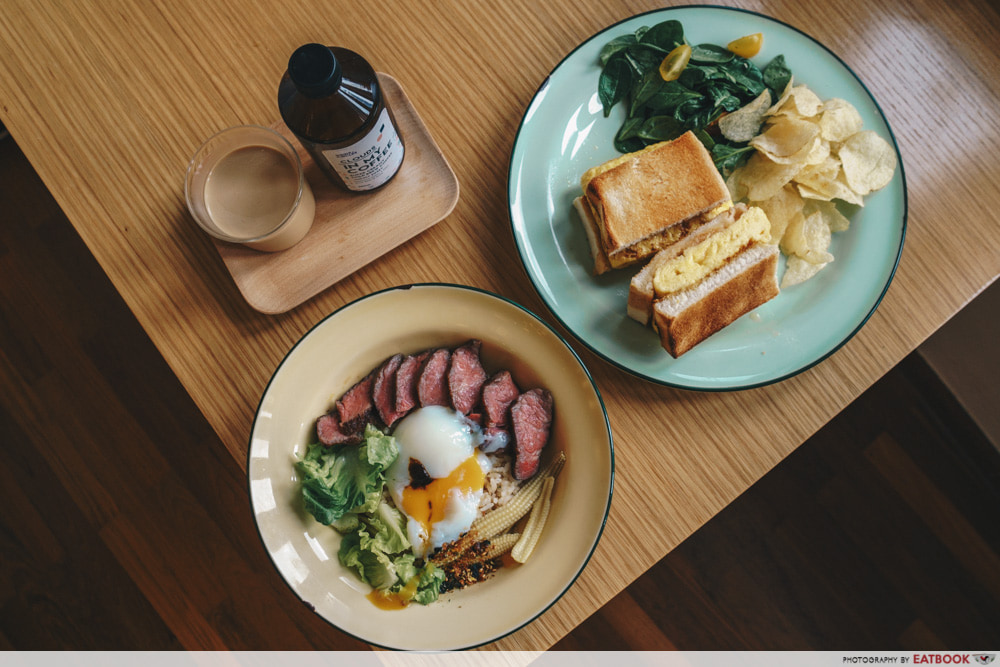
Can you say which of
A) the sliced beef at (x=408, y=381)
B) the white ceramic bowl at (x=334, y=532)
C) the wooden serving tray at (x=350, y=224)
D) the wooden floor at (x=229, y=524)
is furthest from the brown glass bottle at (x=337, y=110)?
the wooden floor at (x=229, y=524)

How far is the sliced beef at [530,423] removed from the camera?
47.5 inches

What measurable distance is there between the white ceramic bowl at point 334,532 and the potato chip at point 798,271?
0.51 m

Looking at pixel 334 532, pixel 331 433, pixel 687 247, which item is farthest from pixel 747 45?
pixel 334 532

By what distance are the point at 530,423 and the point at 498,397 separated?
0.08 metres

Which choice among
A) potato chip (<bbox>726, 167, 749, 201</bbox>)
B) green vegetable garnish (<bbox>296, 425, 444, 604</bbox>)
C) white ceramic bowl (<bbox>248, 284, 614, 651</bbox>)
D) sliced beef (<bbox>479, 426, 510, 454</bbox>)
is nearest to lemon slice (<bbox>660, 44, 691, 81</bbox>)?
potato chip (<bbox>726, 167, 749, 201</bbox>)

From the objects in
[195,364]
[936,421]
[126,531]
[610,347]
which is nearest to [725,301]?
[610,347]

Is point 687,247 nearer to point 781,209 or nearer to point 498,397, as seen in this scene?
point 781,209

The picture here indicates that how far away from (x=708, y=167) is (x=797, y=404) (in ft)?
1.82

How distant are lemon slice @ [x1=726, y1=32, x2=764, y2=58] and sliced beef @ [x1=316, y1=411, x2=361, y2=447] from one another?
3.78 feet

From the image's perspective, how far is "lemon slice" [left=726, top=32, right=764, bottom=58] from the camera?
1289 millimetres

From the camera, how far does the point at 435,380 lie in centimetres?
125

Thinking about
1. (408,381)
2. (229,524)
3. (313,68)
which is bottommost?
(229,524)

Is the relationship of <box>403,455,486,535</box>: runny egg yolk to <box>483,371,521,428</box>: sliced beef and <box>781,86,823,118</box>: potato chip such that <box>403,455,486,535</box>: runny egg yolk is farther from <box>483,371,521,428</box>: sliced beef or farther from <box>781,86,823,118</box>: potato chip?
<box>781,86,823,118</box>: potato chip

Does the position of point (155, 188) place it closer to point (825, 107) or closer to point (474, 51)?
point (474, 51)
